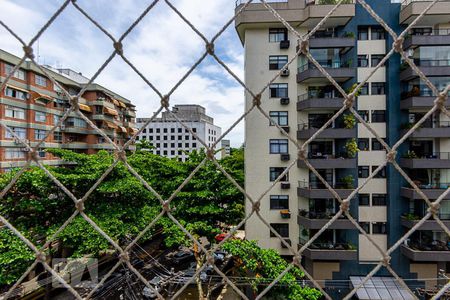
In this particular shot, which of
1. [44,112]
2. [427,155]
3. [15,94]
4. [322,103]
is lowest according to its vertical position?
[427,155]

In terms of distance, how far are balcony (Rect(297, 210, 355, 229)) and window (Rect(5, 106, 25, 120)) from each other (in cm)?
917

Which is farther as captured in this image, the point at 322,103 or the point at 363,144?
the point at 363,144

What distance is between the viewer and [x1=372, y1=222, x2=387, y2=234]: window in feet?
18.2

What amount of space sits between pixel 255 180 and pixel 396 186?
117 inches

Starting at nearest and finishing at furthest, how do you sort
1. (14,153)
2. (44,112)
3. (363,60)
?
(363,60)
(14,153)
(44,112)

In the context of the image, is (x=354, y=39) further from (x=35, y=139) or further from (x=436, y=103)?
(x=35, y=139)

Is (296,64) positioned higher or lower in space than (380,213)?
higher

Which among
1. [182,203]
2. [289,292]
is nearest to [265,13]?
[182,203]

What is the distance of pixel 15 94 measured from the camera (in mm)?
8336

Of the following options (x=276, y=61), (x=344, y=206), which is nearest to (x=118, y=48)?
(x=344, y=206)

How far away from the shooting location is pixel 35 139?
8984mm

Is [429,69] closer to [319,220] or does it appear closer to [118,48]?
[319,220]

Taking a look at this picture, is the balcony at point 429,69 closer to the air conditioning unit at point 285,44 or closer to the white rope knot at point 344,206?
the air conditioning unit at point 285,44

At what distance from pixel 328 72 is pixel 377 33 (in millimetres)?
1704
